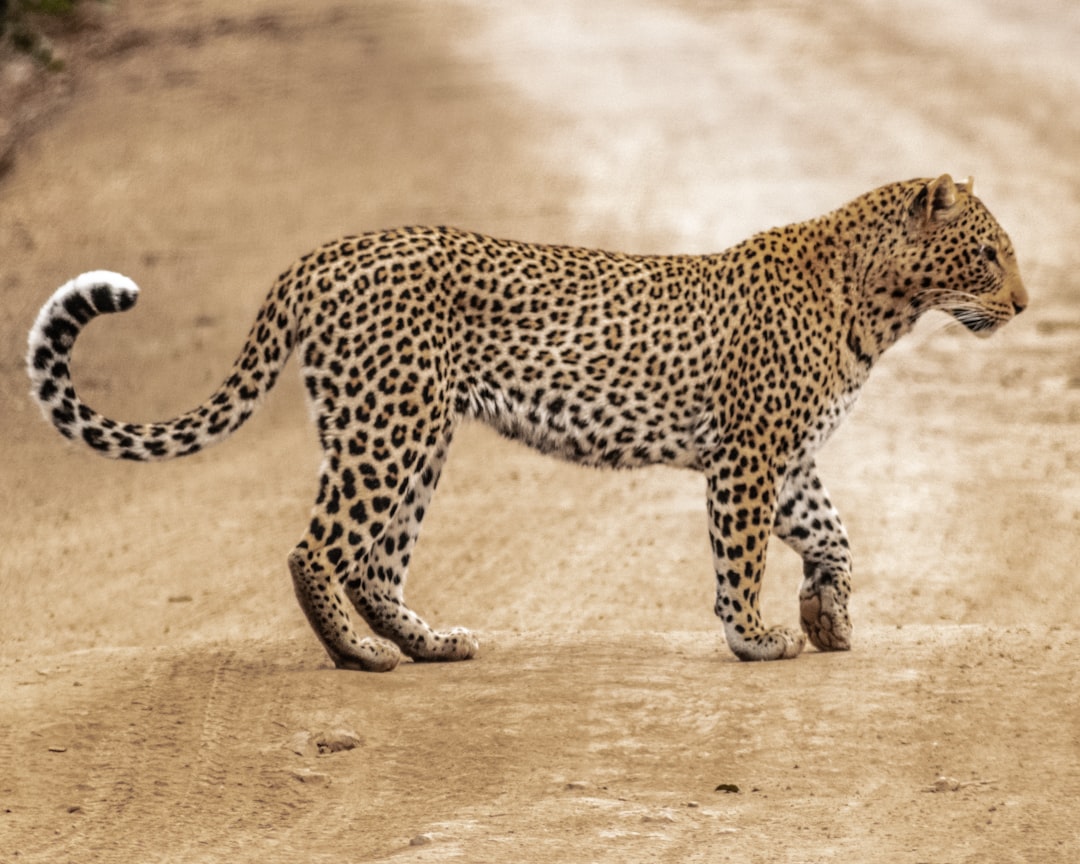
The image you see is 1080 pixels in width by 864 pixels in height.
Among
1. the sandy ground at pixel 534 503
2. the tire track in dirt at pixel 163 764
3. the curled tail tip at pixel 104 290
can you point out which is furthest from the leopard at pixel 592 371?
the tire track in dirt at pixel 163 764

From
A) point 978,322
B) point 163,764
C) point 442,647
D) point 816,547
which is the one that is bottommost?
point 442,647

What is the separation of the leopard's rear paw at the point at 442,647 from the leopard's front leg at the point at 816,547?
5.00 feet

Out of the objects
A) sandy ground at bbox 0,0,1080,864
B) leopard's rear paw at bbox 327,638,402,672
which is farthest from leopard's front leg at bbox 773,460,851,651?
leopard's rear paw at bbox 327,638,402,672

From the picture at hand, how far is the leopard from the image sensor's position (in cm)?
832

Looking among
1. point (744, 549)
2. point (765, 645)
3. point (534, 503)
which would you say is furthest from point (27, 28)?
point (765, 645)

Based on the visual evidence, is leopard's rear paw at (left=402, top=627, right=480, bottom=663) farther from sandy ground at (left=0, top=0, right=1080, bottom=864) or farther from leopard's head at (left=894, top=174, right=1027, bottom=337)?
leopard's head at (left=894, top=174, right=1027, bottom=337)

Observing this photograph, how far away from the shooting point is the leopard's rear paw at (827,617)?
348 inches

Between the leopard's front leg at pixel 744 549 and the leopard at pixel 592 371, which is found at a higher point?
the leopard at pixel 592 371

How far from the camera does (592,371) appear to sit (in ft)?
28.7

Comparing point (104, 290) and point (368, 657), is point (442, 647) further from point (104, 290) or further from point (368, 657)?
point (104, 290)

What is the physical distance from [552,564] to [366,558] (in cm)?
281

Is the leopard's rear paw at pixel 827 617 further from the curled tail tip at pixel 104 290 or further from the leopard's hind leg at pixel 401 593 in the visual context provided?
the curled tail tip at pixel 104 290

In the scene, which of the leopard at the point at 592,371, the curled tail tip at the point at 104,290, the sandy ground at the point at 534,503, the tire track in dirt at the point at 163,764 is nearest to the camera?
the tire track in dirt at the point at 163,764

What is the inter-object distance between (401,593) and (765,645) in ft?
5.35
